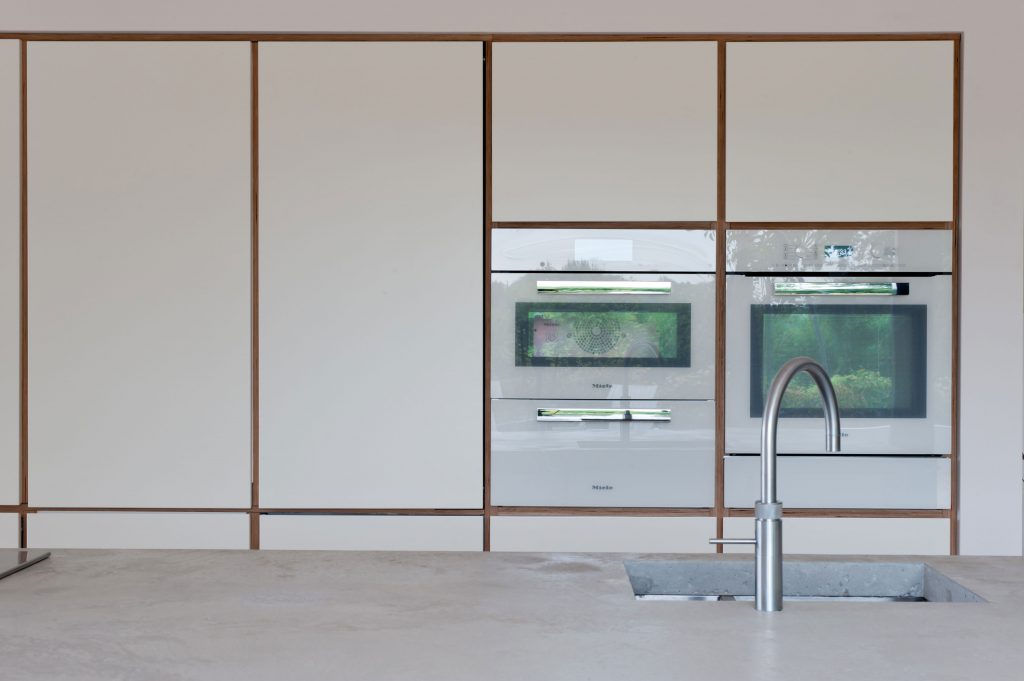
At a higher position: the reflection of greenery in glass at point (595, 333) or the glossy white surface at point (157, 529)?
the reflection of greenery in glass at point (595, 333)

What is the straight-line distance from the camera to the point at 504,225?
2.93m

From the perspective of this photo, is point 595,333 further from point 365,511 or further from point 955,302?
point 955,302

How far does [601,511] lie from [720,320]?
70 centimetres

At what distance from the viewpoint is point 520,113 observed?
291cm

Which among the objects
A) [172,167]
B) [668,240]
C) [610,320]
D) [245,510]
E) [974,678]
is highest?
[172,167]

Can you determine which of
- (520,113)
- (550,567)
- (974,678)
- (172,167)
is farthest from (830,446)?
(172,167)

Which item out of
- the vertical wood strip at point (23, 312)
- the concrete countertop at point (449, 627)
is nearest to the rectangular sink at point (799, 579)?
the concrete countertop at point (449, 627)

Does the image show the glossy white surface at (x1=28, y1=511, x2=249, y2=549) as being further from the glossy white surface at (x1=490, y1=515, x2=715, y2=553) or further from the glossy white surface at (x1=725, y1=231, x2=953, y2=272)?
the glossy white surface at (x1=725, y1=231, x2=953, y2=272)

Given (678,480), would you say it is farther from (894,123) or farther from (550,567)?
(550,567)

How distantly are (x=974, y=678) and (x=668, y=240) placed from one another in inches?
80.7

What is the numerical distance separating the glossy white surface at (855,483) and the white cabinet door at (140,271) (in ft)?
5.06

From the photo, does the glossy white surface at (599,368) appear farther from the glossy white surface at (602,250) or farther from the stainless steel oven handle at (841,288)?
the stainless steel oven handle at (841,288)

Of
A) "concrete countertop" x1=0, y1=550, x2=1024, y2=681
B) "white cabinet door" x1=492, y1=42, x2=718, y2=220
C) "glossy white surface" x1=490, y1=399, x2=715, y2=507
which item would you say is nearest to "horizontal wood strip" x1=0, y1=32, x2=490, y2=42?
"white cabinet door" x1=492, y1=42, x2=718, y2=220

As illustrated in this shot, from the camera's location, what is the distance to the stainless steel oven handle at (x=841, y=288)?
2.91 meters
